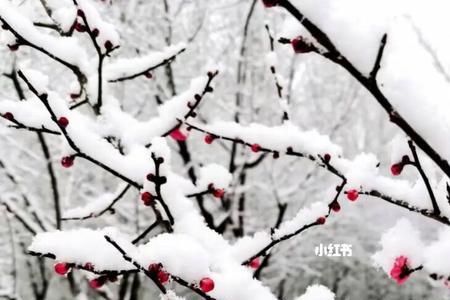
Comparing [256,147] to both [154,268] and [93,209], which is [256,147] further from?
[93,209]

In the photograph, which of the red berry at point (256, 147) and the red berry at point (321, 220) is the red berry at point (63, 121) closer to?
the red berry at point (256, 147)

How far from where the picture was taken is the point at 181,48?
90.2 inches

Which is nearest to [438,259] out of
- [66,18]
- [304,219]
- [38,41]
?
[304,219]

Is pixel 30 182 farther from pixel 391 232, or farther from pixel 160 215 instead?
pixel 391 232

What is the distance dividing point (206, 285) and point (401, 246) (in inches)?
22.7

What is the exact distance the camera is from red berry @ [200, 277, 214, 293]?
125 cm

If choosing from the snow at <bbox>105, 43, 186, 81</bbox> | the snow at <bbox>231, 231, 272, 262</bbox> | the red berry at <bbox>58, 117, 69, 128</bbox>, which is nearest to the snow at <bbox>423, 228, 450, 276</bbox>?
the snow at <bbox>231, 231, 272, 262</bbox>

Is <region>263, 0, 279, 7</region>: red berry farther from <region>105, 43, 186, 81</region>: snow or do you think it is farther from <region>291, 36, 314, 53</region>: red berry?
<region>105, 43, 186, 81</region>: snow

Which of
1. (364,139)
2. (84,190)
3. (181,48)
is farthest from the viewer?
(364,139)

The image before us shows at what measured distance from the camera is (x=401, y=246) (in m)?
1.43

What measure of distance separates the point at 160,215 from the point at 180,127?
1.34ft

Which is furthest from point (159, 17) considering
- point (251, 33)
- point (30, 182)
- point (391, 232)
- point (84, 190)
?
point (391, 232)

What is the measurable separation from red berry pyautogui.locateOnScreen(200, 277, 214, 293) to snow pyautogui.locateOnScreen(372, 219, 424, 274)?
536 millimetres

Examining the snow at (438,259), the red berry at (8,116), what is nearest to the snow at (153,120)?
the red berry at (8,116)
